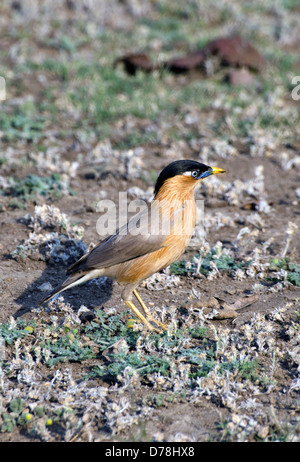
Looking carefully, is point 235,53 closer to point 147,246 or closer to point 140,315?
point 147,246

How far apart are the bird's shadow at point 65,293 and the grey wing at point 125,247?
45 centimetres

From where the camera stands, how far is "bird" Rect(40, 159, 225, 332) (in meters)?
6.00

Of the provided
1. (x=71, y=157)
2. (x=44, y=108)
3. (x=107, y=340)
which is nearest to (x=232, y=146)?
(x=71, y=157)

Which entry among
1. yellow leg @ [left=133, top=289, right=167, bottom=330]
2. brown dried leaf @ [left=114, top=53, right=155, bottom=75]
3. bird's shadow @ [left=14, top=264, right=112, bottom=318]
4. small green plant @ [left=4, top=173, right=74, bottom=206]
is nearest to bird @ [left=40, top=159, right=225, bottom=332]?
yellow leg @ [left=133, top=289, right=167, bottom=330]

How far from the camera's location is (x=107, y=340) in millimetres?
5633

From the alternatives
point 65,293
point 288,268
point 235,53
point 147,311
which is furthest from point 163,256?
point 235,53

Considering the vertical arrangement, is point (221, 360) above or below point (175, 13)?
below

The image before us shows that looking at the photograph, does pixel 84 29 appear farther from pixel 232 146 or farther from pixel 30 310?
pixel 30 310

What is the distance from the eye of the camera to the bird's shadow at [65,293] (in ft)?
20.7

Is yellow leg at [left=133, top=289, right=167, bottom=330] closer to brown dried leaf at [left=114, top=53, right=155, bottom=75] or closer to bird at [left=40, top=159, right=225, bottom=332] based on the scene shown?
bird at [left=40, top=159, right=225, bottom=332]

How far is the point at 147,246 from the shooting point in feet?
→ 19.6

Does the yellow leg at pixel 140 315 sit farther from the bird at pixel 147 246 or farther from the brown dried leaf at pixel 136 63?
the brown dried leaf at pixel 136 63

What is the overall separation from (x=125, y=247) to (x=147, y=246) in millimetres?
246

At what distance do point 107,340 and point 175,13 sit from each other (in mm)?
10444
